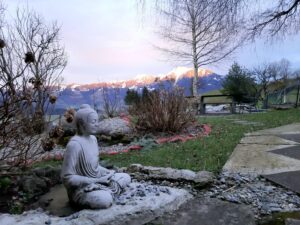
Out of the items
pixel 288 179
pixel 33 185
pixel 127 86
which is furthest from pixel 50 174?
pixel 127 86

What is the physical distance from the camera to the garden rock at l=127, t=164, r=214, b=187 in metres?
2.62

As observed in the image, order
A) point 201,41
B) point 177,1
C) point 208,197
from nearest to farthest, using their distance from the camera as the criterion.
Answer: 1. point 208,197
2. point 177,1
3. point 201,41

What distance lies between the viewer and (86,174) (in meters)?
2.02

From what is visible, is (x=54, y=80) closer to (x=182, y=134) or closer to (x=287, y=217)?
(x=182, y=134)

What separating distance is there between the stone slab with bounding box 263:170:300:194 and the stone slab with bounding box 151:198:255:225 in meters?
0.56

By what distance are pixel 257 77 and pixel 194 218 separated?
18.9 m

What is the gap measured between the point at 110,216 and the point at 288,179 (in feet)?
5.21

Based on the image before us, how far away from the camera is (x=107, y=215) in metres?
1.83

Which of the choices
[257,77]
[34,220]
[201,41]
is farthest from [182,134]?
[257,77]

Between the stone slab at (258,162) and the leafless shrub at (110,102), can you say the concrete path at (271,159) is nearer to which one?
the stone slab at (258,162)

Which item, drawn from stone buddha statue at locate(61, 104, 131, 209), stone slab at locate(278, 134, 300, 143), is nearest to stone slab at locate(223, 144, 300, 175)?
stone slab at locate(278, 134, 300, 143)

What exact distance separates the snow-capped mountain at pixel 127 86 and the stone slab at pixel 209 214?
2.34 meters

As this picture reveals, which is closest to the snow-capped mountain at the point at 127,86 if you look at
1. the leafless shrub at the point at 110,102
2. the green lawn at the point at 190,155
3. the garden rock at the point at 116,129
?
the leafless shrub at the point at 110,102

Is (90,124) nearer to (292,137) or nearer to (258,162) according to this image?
(258,162)
